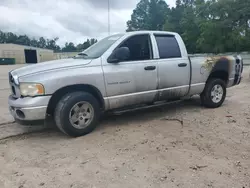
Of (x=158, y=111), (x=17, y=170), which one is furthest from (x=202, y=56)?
(x=17, y=170)

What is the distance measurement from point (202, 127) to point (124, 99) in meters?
1.61

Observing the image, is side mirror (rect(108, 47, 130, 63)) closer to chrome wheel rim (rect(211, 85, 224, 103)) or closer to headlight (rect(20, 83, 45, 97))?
headlight (rect(20, 83, 45, 97))

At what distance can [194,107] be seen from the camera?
19.9 feet

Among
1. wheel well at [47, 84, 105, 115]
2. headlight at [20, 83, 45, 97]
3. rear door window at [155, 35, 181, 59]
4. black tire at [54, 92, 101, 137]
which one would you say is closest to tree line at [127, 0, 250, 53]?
rear door window at [155, 35, 181, 59]

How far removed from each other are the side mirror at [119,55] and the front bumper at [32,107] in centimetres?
135

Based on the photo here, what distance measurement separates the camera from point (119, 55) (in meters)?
4.25

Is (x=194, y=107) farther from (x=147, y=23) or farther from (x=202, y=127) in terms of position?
(x=147, y=23)

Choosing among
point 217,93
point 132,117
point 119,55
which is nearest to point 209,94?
point 217,93

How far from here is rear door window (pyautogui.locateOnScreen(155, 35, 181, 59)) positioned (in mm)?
5023

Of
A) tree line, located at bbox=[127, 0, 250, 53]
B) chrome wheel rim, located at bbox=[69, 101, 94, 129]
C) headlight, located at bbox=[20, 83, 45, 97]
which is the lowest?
chrome wheel rim, located at bbox=[69, 101, 94, 129]

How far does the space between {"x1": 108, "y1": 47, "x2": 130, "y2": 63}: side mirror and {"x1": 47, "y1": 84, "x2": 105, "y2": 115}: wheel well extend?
0.64m

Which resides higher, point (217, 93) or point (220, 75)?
point (220, 75)

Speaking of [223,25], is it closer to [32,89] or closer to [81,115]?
[81,115]

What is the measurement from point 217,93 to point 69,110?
13.1 ft
